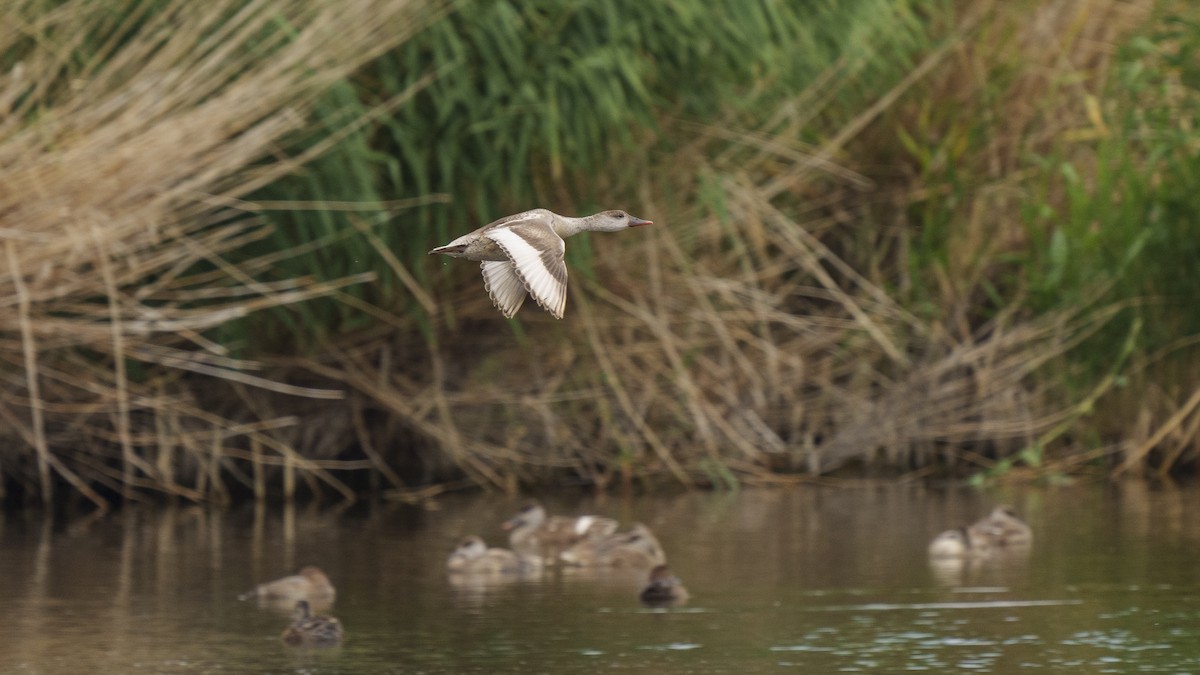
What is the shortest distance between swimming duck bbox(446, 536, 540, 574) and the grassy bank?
2.16 meters

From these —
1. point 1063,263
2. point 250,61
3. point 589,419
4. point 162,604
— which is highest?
point 250,61

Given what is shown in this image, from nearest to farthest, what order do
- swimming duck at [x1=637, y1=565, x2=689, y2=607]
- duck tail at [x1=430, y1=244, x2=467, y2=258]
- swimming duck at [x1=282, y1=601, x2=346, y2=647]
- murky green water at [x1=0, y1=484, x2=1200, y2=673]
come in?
1. duck tail at [x1=430, y1=244, x2=467, y2=258]
2. murky green water at [x1=0, y1=484, x2=1200, y2=673]
3. swimming duck at [x1=282, y1=601, x2=346, y2=647]
4. swimming duck at [x1=637, y1=565, x2=689, y2=607]

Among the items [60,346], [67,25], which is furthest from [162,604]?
[67,25]

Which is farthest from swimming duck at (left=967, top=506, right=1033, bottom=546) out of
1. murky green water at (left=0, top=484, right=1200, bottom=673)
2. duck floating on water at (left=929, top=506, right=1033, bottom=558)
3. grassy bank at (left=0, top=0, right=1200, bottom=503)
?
grassy bank at (left=0, top=0, right=1200, bottom=503)

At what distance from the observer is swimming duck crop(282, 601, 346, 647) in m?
8.58

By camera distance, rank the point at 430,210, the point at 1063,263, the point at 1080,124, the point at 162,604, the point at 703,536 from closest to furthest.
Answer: the point at 162,604
the point at 703,536
the point at 430,210
the point at 1063,263
the point at 1080,124

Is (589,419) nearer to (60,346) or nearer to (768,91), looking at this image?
(768,91)

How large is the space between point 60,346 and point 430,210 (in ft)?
7.35

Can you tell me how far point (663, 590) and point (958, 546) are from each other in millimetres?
1864

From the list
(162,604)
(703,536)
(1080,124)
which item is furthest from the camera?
(1080,124)

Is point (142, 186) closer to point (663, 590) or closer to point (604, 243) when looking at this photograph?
point (604, 243)

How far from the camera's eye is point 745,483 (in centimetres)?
1376

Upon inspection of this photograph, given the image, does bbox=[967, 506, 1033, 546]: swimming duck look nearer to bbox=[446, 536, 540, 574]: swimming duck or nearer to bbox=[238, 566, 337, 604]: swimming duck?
bbox=[446, 536, 540, 574]: swimming duck

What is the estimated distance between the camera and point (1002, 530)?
35.9 feet
